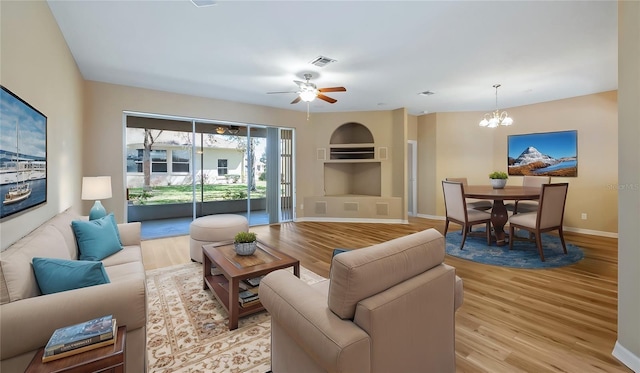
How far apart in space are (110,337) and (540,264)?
447 centimetres

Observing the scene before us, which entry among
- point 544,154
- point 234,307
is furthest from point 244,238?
point 544,154

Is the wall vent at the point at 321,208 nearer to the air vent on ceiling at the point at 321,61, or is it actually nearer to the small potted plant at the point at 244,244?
the air vent on ceiling at the point at 321,61

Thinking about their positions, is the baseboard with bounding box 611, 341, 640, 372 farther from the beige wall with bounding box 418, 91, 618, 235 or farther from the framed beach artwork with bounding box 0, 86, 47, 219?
the beige wall with bounding box 418, 91, 618, 235

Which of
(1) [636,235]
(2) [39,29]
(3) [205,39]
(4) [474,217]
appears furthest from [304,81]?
(1) [636,235]

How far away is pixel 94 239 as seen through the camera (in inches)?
95.5

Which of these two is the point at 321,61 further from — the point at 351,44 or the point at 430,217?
the point at 430,217

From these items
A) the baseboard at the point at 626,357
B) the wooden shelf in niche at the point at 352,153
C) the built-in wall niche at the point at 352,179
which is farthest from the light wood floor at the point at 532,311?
the wooden shelf in niche at the point at 352,153

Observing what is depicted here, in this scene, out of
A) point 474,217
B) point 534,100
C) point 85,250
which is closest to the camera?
point 85,250

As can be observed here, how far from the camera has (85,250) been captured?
2.37m

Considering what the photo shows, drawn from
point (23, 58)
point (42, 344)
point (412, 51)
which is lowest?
point (42, 344)

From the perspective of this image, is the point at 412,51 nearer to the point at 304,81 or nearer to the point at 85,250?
the point at 304,81

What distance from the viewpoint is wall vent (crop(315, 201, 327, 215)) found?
686 centimetres

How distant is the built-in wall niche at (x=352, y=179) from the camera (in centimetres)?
718

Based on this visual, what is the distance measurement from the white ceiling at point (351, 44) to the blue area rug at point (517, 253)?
2.67 meters
